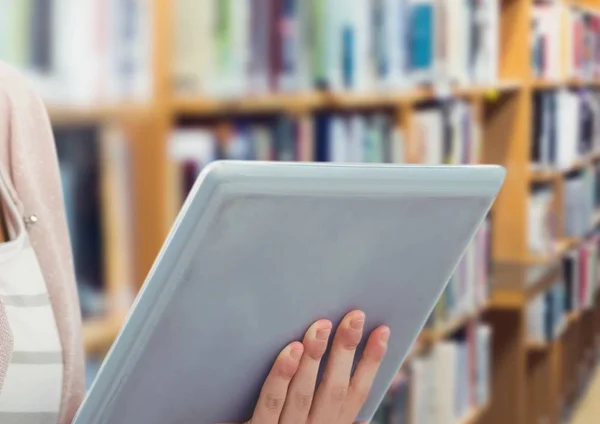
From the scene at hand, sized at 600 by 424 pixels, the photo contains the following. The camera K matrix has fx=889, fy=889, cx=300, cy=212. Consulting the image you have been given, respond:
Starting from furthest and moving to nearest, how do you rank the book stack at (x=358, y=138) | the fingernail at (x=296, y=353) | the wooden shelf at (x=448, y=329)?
the wooden shelf at (x=448, y=329), the book stack at (x=358, y=138), the fingernail at (x=296, y=353)

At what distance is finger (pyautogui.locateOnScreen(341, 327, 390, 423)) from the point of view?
792 mm

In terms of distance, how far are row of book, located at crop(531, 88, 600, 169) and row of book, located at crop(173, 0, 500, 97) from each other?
80 centimetres

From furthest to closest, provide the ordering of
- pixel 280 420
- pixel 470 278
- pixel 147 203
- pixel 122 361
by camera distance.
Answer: pixel 470 278, pixel 147 203, pixel 280 420, pixel 122 361

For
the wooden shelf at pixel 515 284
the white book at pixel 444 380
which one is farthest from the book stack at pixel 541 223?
the white book at pixel 444 380

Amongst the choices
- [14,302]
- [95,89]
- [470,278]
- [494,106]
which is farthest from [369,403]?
[494,106]

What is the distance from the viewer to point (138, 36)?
1.26m

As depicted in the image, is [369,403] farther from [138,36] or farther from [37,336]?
[138,36]

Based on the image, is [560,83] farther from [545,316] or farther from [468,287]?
[468,287]

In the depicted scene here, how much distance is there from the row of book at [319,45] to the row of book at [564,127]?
803 millimetres

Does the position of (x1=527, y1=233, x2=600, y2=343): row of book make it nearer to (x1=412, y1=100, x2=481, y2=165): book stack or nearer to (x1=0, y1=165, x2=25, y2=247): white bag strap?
(x1=412, y1=100, x2=481, y2=165): book stack

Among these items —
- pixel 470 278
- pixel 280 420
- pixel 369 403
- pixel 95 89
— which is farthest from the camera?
pixel 470 278

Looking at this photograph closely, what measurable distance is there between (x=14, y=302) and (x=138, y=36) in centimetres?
56

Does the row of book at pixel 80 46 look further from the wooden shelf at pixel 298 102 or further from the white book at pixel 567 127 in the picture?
the white book at pixel 567 127

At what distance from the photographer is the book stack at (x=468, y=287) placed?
2.51 metres
